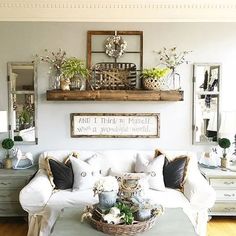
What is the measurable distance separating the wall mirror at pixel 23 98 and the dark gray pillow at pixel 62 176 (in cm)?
70

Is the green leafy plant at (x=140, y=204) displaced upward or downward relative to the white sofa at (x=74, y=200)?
upward

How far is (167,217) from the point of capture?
306 cm

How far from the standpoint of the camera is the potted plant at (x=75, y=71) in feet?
14.6

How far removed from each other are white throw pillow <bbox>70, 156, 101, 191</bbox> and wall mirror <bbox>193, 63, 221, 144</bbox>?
1.50 metres

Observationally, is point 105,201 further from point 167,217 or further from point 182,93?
point 182,93

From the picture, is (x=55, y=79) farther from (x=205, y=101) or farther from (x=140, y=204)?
(x=140, y=204)

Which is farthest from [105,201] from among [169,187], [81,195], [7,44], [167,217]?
[7,44]

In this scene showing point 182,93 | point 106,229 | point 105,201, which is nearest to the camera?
point 106,229

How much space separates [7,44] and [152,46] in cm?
190

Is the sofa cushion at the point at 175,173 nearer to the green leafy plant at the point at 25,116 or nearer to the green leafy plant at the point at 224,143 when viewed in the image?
the green leafy plant at the point at 224,143

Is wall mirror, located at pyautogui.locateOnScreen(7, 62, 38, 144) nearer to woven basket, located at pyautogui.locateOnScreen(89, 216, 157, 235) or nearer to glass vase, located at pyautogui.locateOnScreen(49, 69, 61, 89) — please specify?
glass vase, located at pyautogui.locateOnScreen(49, 69, 61, 89)

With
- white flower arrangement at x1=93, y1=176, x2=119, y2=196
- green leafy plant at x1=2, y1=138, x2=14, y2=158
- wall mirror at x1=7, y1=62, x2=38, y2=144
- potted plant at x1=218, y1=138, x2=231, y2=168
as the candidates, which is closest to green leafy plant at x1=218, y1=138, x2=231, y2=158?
potted plant at x1=218, y1=138, x2=231, y2=168

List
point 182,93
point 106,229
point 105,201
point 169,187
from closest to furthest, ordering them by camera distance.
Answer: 1. point 106,229
2. point 105,201
3. point 169,187
4. point 182,93

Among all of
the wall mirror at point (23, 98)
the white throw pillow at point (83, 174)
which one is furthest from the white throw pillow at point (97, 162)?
the wall mirror at point (23, 98)
